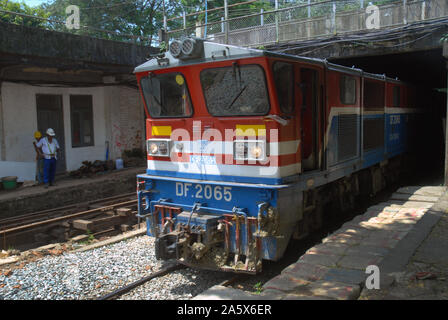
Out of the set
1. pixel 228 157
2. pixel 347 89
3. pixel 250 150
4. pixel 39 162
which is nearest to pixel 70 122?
pixel 39 162

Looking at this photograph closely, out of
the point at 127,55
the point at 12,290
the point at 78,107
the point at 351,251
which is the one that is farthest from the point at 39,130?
the point at 351,251

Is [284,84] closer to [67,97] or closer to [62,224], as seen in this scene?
[62,224]

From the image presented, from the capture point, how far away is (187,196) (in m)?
6.16

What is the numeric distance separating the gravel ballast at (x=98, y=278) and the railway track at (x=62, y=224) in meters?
2.01

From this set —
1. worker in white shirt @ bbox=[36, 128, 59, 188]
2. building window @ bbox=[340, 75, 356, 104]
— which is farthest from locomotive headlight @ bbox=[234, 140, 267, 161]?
worker in white shirt @ bbox=[36, 128, 59, 188]

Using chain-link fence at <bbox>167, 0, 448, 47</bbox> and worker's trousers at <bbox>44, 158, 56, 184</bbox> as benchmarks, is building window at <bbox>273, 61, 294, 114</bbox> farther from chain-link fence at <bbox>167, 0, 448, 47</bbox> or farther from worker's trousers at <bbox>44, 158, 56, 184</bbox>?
worker's trousers at <bbox>44, 158, 56, 184</bbox>

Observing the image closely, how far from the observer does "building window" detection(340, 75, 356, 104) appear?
712 centimetres

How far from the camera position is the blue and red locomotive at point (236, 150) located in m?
5.45

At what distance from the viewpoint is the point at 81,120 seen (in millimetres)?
15062

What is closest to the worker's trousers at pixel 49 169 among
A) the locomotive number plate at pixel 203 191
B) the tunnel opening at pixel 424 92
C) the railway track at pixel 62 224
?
the railway track at pixel 62 224

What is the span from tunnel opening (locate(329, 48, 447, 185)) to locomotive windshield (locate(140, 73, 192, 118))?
27.7 feet

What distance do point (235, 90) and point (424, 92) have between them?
38.0 ft

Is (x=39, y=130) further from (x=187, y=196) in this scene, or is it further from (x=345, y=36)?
(x=345, y=36)
